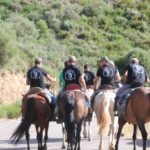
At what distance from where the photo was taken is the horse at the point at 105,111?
18.3 m

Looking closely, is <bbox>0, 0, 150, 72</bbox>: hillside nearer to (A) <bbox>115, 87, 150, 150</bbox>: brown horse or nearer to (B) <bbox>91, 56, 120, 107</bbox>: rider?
(B) <bbox>91, 56, 120, 107</bbox>: rider

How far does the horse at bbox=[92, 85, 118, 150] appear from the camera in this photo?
18.3 metres

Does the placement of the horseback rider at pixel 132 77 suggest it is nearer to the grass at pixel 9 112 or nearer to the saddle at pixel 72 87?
the saddle at pixel 72 87

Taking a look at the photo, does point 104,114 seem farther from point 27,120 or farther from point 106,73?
point 27,120

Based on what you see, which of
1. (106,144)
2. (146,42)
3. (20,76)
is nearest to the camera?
(106,144)

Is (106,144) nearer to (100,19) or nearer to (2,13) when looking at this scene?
(2,13)

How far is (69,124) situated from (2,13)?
2021 inches

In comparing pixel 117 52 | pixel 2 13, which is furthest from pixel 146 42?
pixel 2 13

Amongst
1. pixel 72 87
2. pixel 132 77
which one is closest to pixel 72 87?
pixel 72 87

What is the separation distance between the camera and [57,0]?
7600cm

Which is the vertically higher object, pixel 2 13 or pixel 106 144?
pixel 2 13

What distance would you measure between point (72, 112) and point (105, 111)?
1252 mm

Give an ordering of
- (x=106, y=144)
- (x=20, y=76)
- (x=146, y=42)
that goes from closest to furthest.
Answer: (x=106, y=144) → (x=20, y=76) → (x=146, y=42)

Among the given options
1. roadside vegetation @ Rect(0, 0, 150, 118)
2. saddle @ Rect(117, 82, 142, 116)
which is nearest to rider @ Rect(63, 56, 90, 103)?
saddle @ Rect(117, 82, 142, 116)
